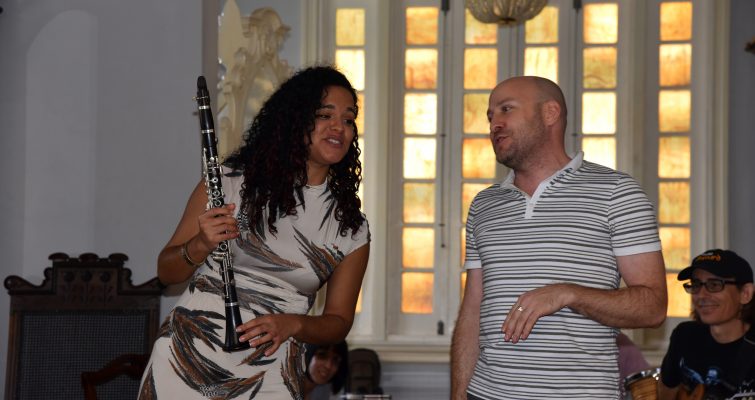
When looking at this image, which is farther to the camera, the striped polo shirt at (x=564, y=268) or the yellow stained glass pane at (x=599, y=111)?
the yellow stained glass pane at (x=599, y=111)

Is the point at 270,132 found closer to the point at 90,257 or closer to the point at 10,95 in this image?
Result: the point at 90,257

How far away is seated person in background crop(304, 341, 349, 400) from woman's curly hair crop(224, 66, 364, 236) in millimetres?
2378

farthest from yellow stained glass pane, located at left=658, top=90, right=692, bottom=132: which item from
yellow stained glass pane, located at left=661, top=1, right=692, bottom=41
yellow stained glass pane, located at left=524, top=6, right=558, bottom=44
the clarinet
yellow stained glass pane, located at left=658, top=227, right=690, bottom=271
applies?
the clarinet

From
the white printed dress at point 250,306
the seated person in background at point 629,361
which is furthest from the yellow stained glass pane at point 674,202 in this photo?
the white printed dress at point 250,306

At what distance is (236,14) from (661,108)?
312 centimetres

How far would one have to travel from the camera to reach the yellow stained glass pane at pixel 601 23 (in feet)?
25.2

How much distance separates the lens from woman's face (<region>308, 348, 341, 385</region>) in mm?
4828

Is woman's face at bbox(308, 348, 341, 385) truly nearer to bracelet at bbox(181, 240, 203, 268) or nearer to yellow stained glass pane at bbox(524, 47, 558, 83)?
bracelet at bbox(181, 240, 203, 268)

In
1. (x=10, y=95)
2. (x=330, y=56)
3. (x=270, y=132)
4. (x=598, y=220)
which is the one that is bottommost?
(x=598, y=220)

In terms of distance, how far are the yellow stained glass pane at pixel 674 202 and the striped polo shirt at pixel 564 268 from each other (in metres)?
5.28

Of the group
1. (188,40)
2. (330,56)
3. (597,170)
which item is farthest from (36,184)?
(330,56)

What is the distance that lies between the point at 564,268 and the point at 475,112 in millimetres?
5385

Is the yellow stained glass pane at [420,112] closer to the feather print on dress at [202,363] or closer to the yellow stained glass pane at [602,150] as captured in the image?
the yellow stained glass pane at [602,150]

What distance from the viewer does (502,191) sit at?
8.61ft
